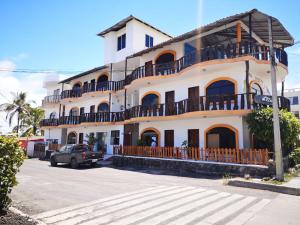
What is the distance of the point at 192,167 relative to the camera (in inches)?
572

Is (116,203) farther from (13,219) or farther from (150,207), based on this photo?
(13,219)

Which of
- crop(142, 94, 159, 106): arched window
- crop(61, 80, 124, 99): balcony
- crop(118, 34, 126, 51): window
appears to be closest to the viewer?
crop(142, 94, 159, 106): arched window

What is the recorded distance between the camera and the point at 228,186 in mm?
10203

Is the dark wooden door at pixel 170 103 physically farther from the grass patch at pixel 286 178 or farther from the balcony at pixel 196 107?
the grass patch at pixel 286 178

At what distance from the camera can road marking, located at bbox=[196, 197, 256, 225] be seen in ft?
18.8

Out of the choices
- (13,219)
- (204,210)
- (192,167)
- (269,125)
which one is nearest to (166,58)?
(192,167)

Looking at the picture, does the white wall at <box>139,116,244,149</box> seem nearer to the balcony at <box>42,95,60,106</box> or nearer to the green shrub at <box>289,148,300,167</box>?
the green shrub at <box>289,148,300,167</box>

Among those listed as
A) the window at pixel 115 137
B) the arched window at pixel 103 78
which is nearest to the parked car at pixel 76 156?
the window at pixel 115 137

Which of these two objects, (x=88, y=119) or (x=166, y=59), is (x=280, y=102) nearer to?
(x=166, y=59)

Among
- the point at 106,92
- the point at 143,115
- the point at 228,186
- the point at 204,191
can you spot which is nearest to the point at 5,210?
the point at 204,191

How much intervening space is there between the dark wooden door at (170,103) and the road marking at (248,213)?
10.8 meters

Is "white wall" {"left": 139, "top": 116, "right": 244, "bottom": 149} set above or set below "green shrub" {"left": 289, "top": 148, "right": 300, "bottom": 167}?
above

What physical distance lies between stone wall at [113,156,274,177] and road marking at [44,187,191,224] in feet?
14.8

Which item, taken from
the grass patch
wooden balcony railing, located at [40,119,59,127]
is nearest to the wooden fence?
the grass patch
